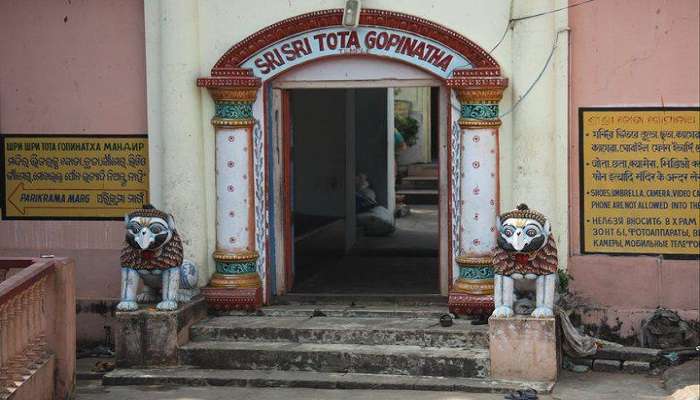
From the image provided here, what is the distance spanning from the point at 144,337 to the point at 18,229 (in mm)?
2006

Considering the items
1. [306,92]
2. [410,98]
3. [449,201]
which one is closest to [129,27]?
[449,201]

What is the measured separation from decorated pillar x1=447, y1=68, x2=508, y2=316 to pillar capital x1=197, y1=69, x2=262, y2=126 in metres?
1.69

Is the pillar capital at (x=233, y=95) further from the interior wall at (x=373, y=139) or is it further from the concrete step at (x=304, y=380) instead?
the interior wall at (x=373, y=139)

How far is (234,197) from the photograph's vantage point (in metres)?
10.8

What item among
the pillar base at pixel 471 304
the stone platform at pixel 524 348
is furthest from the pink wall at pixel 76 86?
the stone platform at pixel 524 348

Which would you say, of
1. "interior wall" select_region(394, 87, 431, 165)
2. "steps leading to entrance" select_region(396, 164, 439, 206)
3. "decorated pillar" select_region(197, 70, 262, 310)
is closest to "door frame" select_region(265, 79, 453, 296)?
"decorated pillar" select_region(197, 70, 262, 310)

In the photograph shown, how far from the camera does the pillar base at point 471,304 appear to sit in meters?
10.4

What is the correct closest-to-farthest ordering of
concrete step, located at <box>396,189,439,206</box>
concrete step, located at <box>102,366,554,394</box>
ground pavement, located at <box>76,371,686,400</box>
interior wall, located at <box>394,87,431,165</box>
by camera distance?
ground pavement, located at <box>76,371,686,400</box> < concrete step, located at <box>102,366,554,394</box> < concrete step, located at <box>396,189,439,206</box> < interior wall, located at <box>394,87,431,165</box>

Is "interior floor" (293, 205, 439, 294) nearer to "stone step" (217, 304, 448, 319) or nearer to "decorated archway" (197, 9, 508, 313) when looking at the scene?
"stone step" (217, 304, 448, 319)

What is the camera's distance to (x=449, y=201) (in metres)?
10.8

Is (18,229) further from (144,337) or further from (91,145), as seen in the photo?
(144,337)

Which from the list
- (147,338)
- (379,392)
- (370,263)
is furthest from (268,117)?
(370,263)

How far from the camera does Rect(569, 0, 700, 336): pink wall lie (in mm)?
10227

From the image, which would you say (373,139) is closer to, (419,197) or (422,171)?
(419,197)
